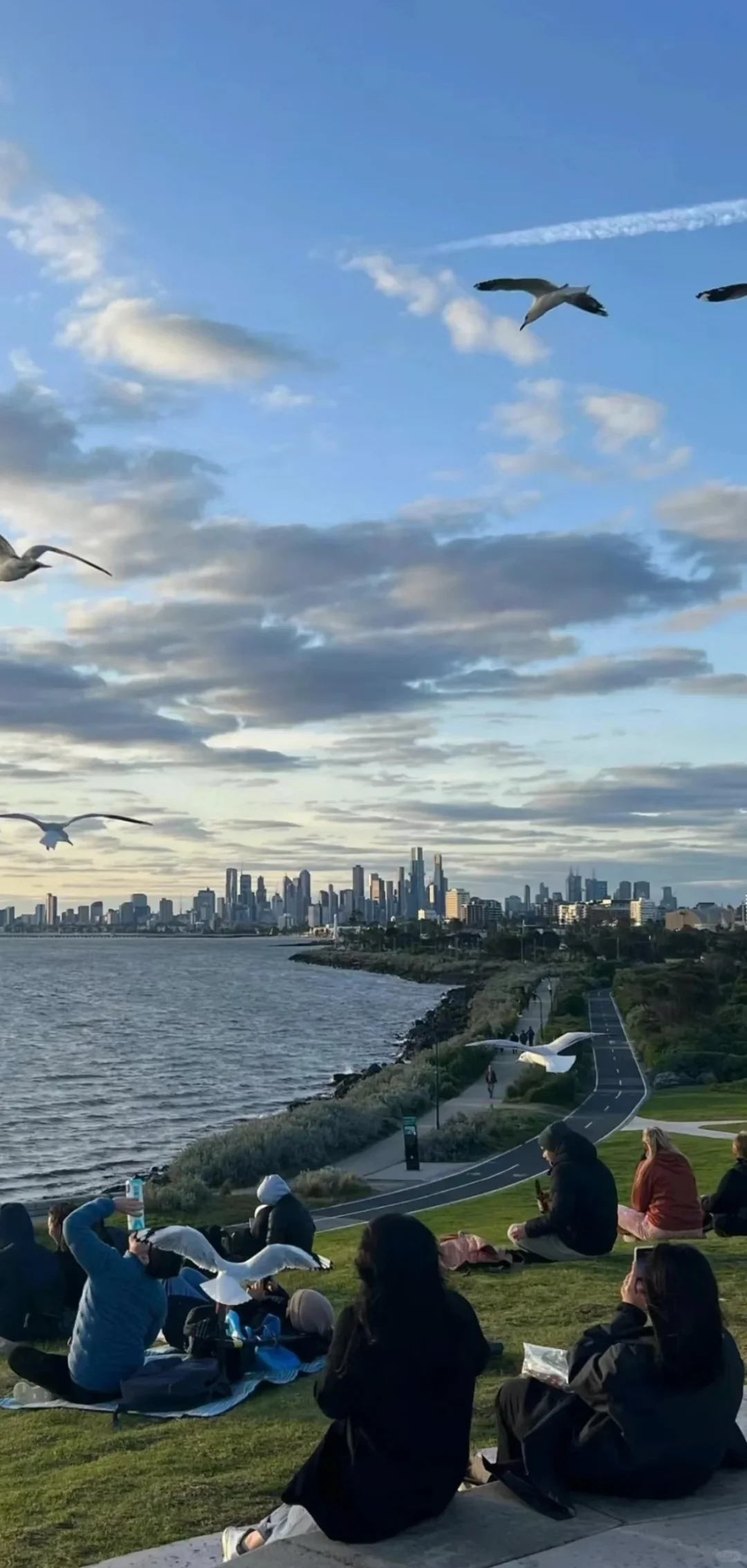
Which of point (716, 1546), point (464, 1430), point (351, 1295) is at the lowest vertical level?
point (351, 1295)

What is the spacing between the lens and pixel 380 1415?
4.49 meters

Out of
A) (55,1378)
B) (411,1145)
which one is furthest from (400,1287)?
(411,1145)

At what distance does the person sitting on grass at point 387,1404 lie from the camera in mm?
4465

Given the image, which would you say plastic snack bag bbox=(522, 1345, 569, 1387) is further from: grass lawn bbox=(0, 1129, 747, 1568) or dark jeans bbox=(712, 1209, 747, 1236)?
dark jeans bbox=(712, 1209, 747, 1236)

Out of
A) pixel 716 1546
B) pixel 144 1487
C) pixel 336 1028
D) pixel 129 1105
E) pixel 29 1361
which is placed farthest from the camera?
pixel 336 1028

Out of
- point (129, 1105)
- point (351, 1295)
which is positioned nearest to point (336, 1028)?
point (129, 1105)

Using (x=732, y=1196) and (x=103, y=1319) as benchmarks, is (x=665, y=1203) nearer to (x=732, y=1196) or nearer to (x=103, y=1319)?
(x=732, y=1196)

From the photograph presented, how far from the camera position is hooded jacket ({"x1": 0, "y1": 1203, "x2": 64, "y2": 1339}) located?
332 inches

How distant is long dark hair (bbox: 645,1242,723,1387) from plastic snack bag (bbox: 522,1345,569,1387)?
2.60ft

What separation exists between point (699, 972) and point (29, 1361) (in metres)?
73.0

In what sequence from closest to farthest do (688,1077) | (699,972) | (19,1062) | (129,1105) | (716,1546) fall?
(716,1546) < (688,1077) < (129,1105) < (19,1062) < (699,972)

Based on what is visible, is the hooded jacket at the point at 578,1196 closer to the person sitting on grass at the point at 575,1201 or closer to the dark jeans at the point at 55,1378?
the person sitting on grass at the point at 575,1201

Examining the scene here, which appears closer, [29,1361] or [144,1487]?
[144,1487]

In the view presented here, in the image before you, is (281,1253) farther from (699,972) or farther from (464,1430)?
(699,972)
